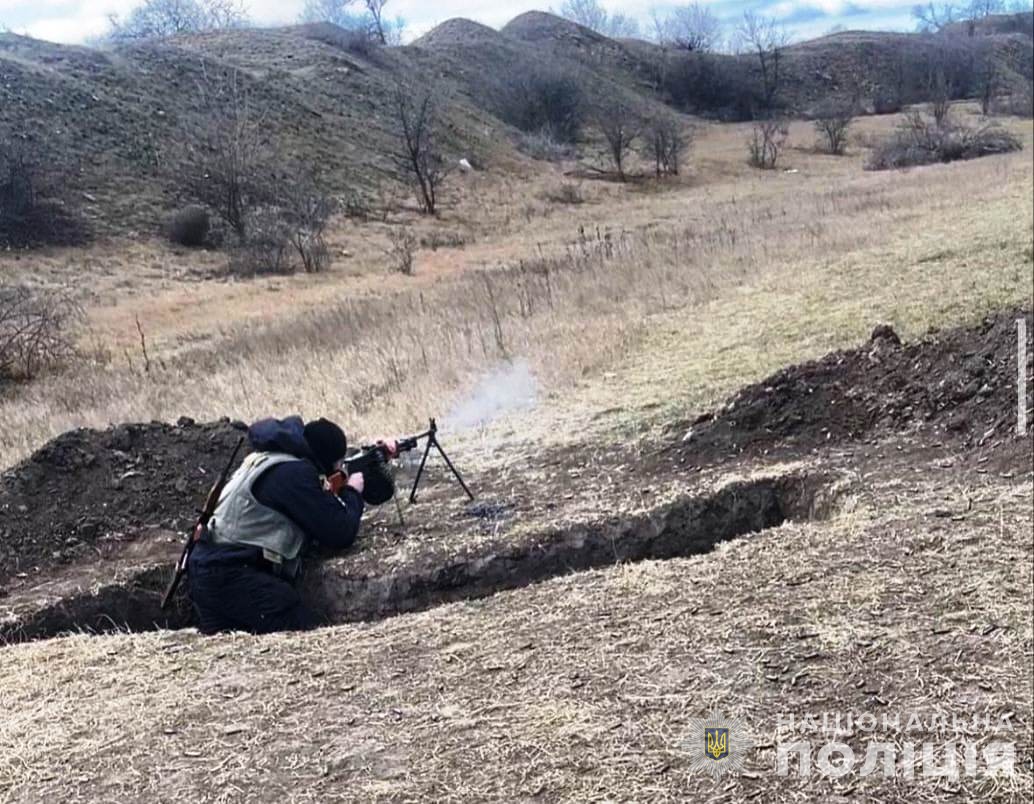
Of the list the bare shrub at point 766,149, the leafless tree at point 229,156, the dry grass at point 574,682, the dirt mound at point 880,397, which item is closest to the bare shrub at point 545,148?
the bare shrub at point 766,149

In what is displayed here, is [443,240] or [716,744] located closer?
[716,744]

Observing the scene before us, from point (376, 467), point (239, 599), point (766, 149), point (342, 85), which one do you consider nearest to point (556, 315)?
point (376, 467)

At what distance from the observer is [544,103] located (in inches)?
2277

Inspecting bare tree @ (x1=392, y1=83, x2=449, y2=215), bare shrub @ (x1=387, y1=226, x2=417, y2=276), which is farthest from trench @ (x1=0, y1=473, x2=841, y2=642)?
bare tree @ (x1=392, y1=83, x2=449, y2=215)

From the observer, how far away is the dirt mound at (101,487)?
599 centimetres

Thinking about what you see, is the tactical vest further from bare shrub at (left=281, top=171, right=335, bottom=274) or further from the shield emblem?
bare shrub at (left=281, top=171, right=335, bottom=274)

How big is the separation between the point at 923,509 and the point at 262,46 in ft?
180

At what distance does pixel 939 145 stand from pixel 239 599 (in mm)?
37982

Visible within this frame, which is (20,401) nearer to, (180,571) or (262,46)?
(180,571)

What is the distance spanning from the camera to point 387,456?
18.8ft

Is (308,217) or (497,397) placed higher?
(308,217)

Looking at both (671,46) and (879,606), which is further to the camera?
(671,46)

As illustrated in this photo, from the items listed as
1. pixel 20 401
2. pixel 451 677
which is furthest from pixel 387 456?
pixel 20 401

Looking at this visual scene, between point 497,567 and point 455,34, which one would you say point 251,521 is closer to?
point 497,567
